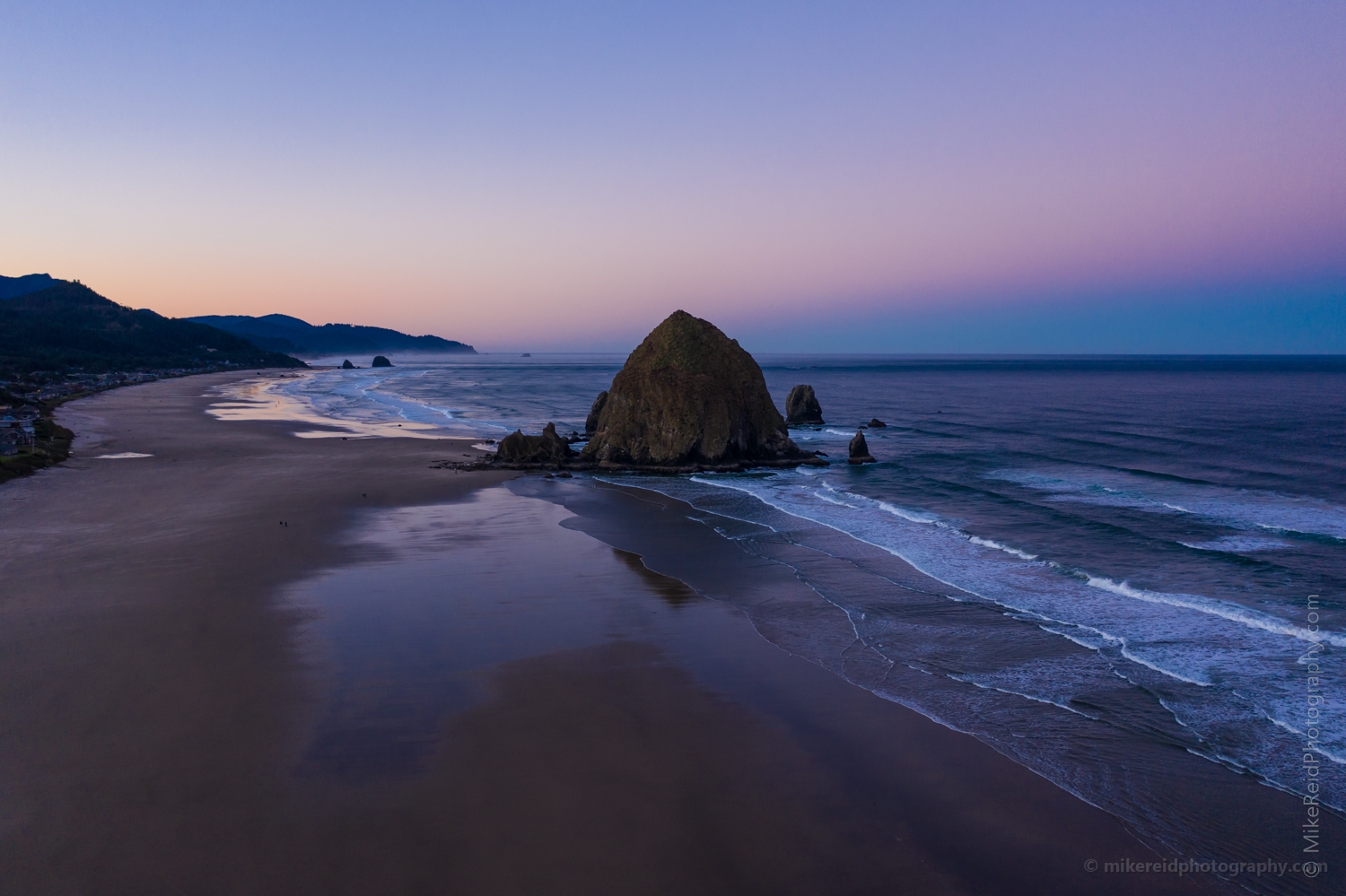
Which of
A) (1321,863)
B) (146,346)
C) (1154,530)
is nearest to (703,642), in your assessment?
(1321,863)

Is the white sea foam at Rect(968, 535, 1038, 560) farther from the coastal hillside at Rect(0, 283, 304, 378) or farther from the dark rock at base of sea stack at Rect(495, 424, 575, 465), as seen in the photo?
the coastal hillside at Rect(0, 283, 304, 378)

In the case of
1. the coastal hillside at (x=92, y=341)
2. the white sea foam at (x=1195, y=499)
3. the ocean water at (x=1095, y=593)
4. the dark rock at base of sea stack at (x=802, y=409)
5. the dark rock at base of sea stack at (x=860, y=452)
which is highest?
the coastal hillside at (x=92, y=341)

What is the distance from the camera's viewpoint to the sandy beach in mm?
7605

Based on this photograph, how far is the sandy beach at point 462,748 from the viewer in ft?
25.0

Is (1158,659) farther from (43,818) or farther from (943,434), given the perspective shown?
(943,434)

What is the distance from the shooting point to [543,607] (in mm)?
16078

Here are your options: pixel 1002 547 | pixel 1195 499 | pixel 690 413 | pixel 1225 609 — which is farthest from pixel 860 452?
pixel 1225 609

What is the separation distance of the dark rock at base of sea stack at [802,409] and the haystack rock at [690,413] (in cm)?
2058

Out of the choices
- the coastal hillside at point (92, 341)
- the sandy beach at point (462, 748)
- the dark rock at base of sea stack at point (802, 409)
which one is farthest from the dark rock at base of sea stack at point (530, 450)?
the coastal hillside at point (92, 341)

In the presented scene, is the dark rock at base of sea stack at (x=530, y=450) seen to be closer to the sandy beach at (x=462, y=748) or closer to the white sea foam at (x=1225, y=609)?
the sandy beach at (x=462, y=748)

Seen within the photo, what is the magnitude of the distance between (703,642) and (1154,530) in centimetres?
1775

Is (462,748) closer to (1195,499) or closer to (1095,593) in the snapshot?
(1095,593)

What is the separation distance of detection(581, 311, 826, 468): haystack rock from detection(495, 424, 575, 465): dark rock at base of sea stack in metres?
1.50

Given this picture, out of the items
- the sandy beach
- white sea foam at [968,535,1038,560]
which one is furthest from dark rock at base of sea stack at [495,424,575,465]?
white sea foam at [968,535,1038,560]
